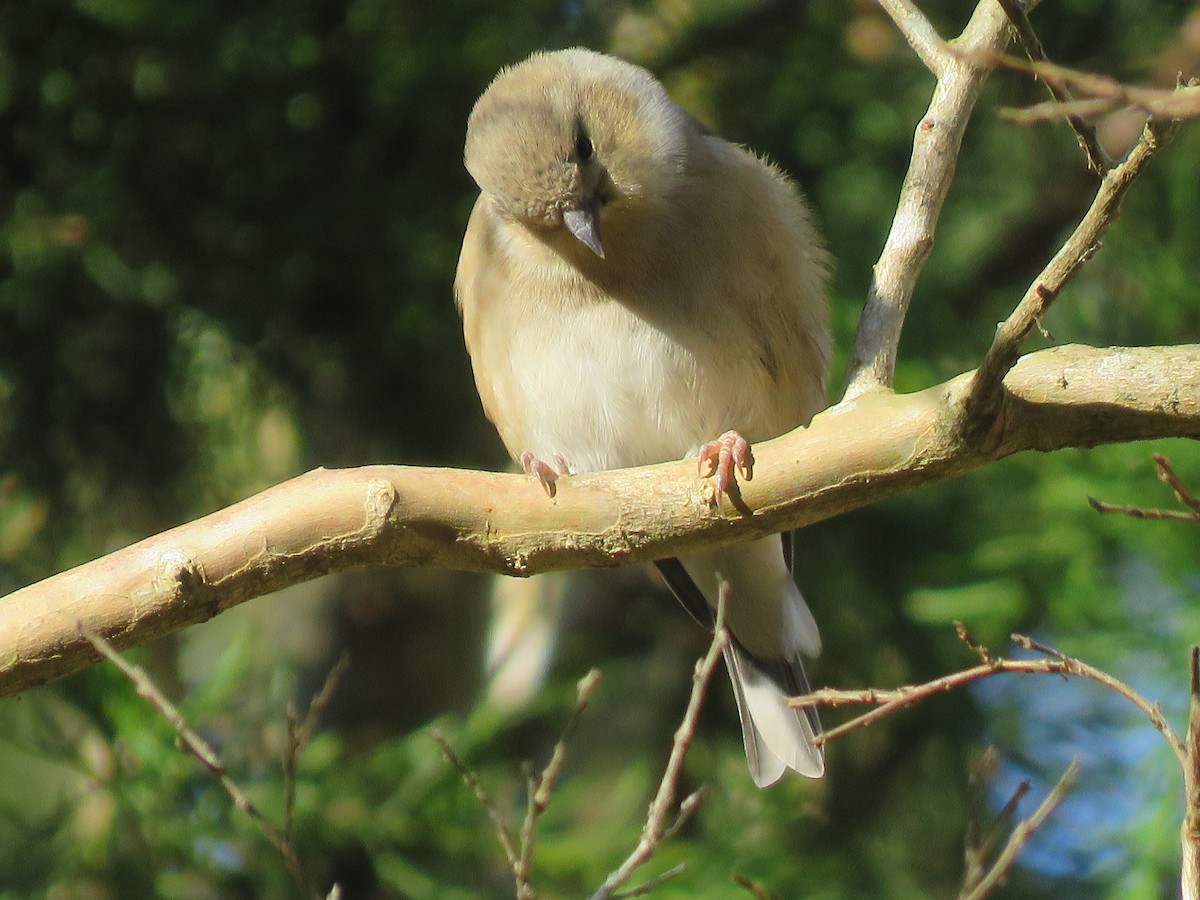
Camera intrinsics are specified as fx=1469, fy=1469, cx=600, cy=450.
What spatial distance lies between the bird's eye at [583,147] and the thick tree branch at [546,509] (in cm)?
108

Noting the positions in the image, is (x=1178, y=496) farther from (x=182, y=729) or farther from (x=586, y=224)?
(x=182, y=729)

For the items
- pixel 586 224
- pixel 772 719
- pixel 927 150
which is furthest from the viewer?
pixel 772 719

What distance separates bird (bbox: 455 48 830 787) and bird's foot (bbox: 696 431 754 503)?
0.90 m

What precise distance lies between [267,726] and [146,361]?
1.24 m

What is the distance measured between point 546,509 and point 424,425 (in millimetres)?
2739

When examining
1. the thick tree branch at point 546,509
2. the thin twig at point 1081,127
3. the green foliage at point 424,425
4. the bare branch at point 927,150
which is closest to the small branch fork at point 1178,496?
the thick tree branch at point 546,509

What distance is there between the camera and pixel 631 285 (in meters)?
3.66

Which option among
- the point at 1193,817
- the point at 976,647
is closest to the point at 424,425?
the point at 976,647

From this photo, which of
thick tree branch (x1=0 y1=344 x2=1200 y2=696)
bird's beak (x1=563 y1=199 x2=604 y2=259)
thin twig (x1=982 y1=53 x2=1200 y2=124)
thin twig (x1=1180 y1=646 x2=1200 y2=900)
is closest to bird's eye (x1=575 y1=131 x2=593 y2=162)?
bird's beak (x1=563 y1=199 x2=604 y2=259)

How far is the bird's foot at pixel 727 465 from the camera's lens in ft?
8.40

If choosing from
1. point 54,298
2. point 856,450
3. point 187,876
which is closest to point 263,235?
point 54,298

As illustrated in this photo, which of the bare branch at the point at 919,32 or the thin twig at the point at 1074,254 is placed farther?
the bare branch at the point at 919,32

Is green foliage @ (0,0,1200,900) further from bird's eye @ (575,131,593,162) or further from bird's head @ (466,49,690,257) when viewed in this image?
bird's eye @ (575,131,593,162)

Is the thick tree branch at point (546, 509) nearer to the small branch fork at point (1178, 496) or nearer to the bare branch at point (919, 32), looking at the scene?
the small branch fork at point (1178, 496)
